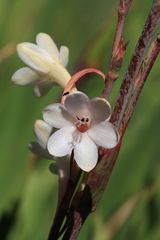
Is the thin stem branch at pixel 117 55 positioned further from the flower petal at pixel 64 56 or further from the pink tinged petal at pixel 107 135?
the flower petal at pixel 64 56

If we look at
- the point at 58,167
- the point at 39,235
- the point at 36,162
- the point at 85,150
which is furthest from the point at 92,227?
the point at 85,150

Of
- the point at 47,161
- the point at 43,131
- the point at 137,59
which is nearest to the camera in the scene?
the point at 137,59

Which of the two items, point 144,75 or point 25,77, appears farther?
point 25,77

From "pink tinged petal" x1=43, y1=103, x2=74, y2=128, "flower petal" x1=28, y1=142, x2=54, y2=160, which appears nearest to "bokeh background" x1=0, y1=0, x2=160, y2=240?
"flower petal" x1=28, y1=142, x2=54, y2=160

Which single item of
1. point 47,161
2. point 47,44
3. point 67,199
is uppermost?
point 47,44

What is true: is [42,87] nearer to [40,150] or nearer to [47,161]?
[40,150]

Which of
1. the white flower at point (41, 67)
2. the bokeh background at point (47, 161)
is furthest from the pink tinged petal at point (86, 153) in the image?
the bokeh background at point (47, 161)

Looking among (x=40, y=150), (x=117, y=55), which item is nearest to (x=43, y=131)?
(x=40, y=150)

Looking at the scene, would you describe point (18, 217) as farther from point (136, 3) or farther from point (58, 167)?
point (136, 3)
